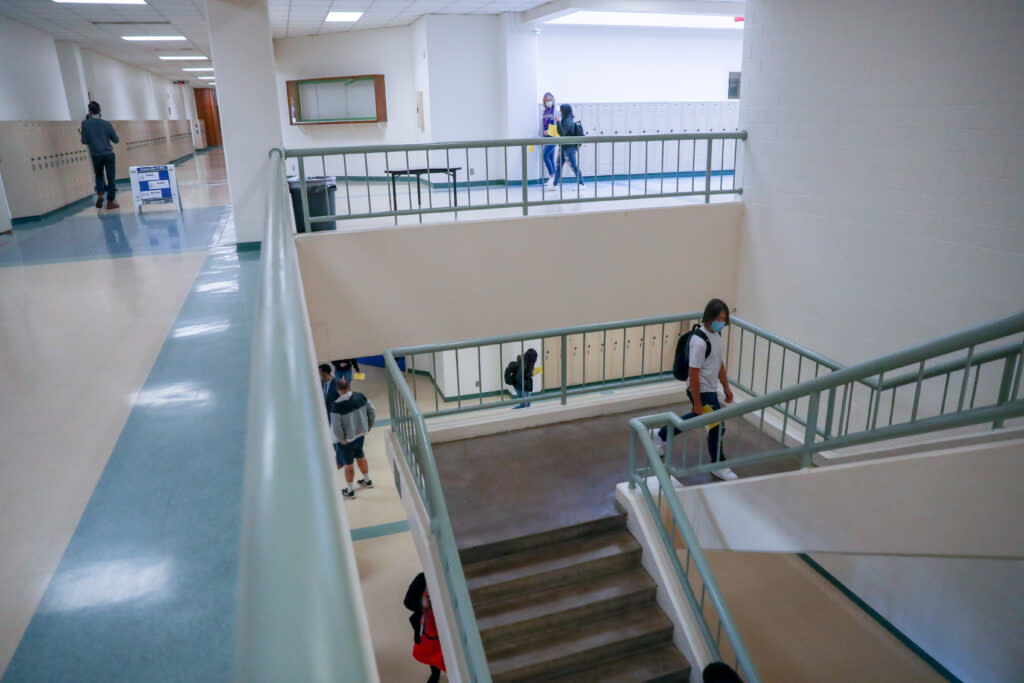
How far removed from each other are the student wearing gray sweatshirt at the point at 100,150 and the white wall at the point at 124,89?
23.5ft

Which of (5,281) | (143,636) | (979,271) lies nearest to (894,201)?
(979,271)

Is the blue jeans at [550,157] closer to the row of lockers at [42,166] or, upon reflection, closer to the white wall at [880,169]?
the white wall at [880,169]

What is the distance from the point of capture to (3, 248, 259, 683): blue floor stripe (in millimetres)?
1651

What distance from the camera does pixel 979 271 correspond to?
219 inches

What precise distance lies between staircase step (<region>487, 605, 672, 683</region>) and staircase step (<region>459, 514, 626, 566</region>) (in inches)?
30.0

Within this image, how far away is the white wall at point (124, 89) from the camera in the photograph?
55.4ft

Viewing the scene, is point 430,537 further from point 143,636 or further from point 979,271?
point 979,271

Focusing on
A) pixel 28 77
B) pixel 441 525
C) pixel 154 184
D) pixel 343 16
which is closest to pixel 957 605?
pixel 441 525

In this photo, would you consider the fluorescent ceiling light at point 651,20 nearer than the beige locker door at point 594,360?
Yes

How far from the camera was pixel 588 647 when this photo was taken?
5855 mm

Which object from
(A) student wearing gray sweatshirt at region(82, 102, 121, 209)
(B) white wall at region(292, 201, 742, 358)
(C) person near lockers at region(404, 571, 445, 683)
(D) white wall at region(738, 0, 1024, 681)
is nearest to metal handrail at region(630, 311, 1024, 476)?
(D) white wall at region(738, 0, 1024, 681)

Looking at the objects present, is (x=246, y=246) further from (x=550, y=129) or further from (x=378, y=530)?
(x=550, y=129)

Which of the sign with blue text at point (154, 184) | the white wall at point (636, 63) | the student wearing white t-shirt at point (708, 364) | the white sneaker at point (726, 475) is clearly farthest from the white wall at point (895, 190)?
the sign with blue text at point (154, 184)

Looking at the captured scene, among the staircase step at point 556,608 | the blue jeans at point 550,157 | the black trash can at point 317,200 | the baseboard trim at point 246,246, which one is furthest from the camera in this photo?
the blue jeans at point 550,157
